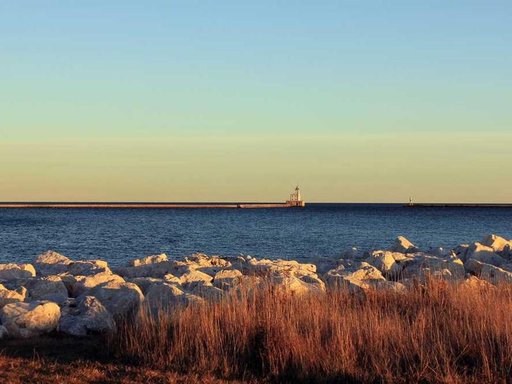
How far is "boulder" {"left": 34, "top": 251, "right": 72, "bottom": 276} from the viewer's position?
21.2 metres

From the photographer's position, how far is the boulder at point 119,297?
1263 cm

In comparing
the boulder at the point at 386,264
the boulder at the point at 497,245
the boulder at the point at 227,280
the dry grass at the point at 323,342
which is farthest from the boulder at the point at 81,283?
the boulder at the point at 497,245

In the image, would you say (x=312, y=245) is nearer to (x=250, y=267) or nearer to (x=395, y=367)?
(x=250, y=267)

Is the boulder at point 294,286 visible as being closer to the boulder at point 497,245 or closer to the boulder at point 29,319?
the boulder at point 29,319

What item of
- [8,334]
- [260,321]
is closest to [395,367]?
[260,321]

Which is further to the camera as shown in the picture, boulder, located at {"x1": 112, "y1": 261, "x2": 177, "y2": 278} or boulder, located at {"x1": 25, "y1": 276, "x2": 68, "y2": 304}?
boulder, located at {"x1": 112, "y1": 261, "x2": 177, "y2": 278}

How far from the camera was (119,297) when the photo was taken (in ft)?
42.4

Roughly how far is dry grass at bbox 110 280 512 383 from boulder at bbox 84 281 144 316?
1.76 m

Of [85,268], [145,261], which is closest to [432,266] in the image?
[145,261]

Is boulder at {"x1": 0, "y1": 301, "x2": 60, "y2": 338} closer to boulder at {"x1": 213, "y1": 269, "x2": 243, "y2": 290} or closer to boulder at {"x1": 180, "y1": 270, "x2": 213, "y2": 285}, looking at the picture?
boulder at {"x1": 213, "y1": 269, "x2": 243, "y2": 290}

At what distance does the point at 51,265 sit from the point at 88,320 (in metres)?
11.0

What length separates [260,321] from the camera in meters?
9.91

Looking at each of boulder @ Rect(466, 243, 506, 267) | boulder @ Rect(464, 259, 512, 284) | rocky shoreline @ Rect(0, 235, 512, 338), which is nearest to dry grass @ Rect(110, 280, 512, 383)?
rocky shoreline @ Rect(0, 235, 512, 338)

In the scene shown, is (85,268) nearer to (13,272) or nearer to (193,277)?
(13,272)
